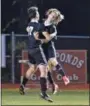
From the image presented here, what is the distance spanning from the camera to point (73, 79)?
2059 centimetres

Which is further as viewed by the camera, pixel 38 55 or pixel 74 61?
pixel 74 61

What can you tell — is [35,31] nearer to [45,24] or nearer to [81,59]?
[45,24]

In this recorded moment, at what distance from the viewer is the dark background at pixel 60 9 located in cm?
2317

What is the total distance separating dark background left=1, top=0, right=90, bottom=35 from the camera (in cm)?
2317

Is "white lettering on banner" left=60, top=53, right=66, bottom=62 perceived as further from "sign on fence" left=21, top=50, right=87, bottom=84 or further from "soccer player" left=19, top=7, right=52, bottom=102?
"soccer player" left=19, top=7, right=52, bottom=102

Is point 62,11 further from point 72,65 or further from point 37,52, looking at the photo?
point 37,52

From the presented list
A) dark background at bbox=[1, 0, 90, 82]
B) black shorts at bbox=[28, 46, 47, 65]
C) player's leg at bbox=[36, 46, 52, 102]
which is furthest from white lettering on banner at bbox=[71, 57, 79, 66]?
player's leg at bbox=[36, 46, 52, 102]

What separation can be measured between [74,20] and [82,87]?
438 cm

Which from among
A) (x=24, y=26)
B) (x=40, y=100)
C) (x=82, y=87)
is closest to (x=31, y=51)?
(x=40, y=100)

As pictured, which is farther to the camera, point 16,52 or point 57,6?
point 57,6

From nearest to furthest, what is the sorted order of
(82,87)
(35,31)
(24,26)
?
(35,31), (82,87), (24,26)

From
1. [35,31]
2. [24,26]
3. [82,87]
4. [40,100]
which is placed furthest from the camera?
[24,26]

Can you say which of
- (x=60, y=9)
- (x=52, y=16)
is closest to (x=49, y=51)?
(x=52, y=16)

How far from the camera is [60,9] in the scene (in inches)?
929
